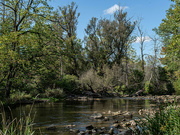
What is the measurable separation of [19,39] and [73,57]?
15.7ft

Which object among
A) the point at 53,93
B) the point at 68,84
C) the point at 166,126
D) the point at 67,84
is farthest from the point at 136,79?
→ the point at 166,126

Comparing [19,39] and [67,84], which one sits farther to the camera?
[67,84]

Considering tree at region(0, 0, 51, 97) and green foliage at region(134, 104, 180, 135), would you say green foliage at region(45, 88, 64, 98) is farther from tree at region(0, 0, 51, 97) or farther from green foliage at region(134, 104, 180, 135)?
green foliage at region(134, 104, 180, 135)

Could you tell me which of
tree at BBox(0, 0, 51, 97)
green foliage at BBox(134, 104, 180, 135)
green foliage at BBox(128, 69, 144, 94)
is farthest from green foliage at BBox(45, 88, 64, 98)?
green foliage at BBox(134, 104, 180, 135)

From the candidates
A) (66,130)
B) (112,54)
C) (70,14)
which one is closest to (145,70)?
(112,54)

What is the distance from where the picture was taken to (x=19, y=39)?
1327 cm

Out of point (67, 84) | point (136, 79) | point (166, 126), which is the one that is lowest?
point (166, 126)

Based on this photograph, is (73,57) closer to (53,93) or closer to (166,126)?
(53,93)

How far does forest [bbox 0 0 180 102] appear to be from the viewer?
555 inches

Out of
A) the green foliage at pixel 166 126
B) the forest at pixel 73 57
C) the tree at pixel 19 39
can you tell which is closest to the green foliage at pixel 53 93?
the forest at pixel 73 57

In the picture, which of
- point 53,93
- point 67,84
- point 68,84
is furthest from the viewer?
point 68,84

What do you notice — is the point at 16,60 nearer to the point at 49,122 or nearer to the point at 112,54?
the point at 49,122

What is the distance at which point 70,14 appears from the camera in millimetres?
35500

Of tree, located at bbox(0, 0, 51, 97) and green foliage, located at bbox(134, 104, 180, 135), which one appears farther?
tree, located at bbox(0, 0, 51, 97)
